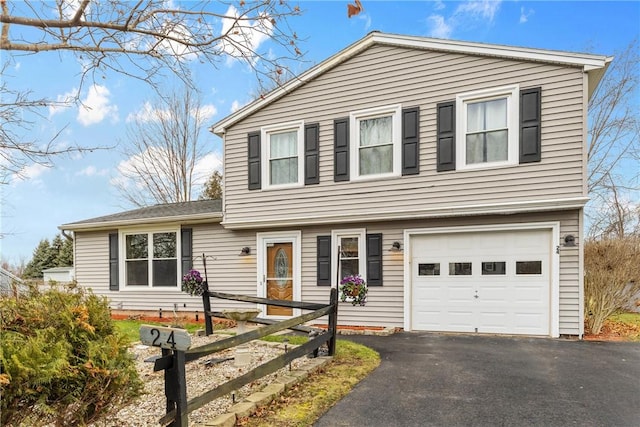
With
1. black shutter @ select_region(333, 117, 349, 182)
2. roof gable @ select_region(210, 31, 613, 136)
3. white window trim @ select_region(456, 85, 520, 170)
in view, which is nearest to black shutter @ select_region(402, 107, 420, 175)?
white window trim @ select_region(456, 85, 520, 170)

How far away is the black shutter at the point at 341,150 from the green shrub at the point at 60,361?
20.9 feet

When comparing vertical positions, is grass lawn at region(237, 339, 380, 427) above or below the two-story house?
below

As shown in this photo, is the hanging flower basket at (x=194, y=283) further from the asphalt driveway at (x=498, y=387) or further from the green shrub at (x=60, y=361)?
the green shrub at (x=60, y=361)

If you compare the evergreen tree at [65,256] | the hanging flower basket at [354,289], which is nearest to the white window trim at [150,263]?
the hanging flower basket at [354,289]

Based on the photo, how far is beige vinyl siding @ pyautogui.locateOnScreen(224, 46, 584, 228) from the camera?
7.12 m

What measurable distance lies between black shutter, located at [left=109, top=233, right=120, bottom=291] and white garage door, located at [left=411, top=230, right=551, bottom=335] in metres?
8.61

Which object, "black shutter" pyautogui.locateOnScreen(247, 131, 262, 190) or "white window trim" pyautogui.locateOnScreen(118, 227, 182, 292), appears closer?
"black shutter" pyautogui.locateOnScreen(247, 131, 262, 190)

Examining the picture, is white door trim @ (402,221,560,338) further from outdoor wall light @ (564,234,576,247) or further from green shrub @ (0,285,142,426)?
green shrub @ (0,285,142,426)

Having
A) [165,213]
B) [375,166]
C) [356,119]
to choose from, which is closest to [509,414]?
[375,166]

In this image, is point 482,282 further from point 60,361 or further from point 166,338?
point 60,361

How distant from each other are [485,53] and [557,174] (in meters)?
2.75

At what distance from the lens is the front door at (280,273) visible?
372 inches

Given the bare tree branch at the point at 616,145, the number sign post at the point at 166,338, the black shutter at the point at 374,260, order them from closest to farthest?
the number sign post at the point at 166,338 → the black shutter at the point at 374,260 → the bare tree branch at the point at 616,145

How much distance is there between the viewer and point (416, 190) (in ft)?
26.7
